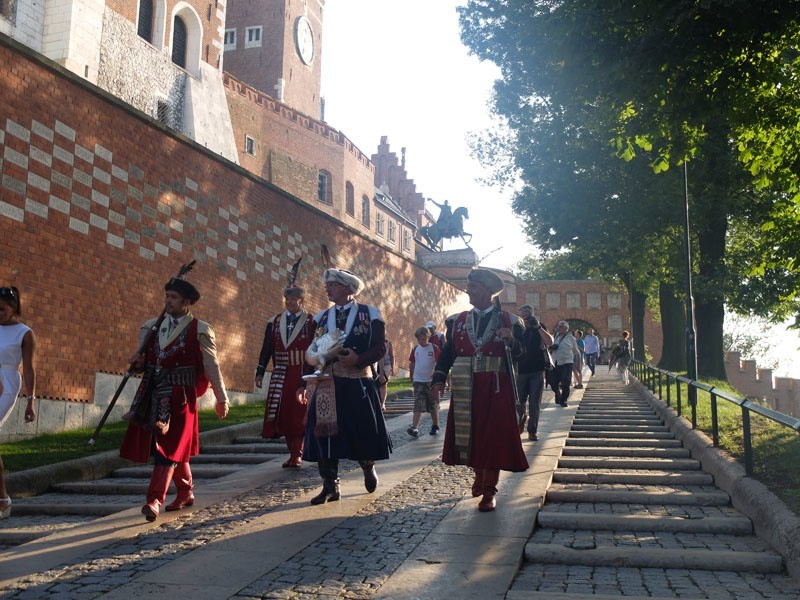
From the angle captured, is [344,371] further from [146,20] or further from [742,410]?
[146,20]

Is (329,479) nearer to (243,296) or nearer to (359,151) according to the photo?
(243,296)

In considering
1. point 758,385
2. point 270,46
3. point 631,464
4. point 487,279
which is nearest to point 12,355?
point 487,279

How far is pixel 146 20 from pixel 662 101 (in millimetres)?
22613

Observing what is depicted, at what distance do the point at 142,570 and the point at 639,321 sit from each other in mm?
30501

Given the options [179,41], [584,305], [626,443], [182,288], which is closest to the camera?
[182,288]

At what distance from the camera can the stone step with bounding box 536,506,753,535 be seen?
554 cm

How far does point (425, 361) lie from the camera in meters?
12.3

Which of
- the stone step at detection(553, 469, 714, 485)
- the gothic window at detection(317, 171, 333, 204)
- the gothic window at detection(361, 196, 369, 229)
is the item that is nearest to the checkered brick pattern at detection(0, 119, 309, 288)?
the stone step at detection(553, 469, 714, 485)

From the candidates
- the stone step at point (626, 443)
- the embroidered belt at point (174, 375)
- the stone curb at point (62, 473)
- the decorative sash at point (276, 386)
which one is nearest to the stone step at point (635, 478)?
the stone step at point (626, 443)

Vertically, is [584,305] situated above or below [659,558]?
above

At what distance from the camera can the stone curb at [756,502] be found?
4.61 meters

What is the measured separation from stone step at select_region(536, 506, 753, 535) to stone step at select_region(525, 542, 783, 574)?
0.70m

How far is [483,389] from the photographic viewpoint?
6.26 metres

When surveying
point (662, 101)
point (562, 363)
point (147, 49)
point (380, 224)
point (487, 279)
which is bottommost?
point (562, 363)
